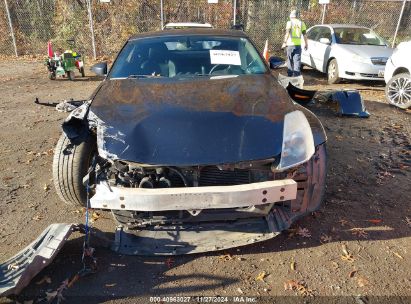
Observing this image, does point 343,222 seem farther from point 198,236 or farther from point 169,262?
point 169,262

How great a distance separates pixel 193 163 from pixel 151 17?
443 inches

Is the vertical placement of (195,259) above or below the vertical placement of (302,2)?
below

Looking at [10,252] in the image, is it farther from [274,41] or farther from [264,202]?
[274,41]

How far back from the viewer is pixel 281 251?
2.97 meters

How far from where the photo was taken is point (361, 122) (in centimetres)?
622

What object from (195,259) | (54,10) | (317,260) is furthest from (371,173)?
(54,10)

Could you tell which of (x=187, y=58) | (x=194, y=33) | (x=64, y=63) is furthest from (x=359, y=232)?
(x=64, y=63)

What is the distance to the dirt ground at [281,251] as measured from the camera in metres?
2.56

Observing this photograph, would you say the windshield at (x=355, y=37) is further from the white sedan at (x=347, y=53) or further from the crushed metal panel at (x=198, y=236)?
the crushed metal panel at (x=198, y=236)

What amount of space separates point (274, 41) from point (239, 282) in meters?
11.6

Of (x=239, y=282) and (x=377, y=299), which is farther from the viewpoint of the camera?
(x=239, y=282)

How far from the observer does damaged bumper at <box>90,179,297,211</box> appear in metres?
2.48

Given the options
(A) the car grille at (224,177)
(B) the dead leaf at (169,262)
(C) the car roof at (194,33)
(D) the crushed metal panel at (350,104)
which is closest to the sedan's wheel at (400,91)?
(D) the crushed metal panel at (350,104)

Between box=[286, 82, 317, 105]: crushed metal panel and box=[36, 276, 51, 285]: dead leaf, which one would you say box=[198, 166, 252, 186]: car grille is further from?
box=[286, 82, 317, 105]: crushed metal panel
